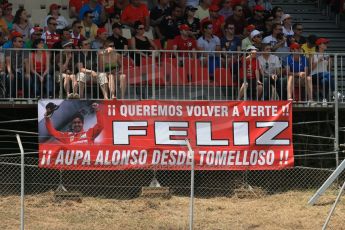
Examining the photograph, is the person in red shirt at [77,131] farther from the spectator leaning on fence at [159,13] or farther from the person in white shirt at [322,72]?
the person in white shirt at [322,72]

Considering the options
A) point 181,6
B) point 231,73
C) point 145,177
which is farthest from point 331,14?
point 145,177

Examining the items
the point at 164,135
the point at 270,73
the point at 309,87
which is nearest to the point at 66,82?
the point at 164,135

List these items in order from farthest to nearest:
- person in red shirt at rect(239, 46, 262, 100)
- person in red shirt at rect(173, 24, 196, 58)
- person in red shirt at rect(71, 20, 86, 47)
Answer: person in red shirt at rect(173, 24, 196, 58), person in red shirt at rect(71, 20, 86, 47), person in red shirt at rect(239, 46, 262, 100)

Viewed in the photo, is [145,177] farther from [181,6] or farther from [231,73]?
[181,6]

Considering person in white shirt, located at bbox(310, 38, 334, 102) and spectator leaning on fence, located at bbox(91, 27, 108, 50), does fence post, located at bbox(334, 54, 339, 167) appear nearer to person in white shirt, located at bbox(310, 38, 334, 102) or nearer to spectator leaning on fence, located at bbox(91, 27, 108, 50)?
person in white shirt, located at bbox(310, 38, 334, 102)

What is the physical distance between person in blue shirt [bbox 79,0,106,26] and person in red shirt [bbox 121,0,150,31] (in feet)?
1.59

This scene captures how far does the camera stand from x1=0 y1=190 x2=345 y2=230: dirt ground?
16219 mm

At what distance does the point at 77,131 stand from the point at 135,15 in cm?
395

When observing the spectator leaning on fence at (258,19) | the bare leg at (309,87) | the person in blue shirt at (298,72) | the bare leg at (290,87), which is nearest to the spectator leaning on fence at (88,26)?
the spectator leaning on fence at (258,19)

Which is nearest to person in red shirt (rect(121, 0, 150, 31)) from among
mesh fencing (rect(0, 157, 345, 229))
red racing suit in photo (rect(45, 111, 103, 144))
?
red racing suit in photo (rect(45, 111, 103, 144))

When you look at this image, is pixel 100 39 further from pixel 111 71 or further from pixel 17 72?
pixel 17 72

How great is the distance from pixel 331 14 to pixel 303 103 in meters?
6.76

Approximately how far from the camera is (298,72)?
58.9 ft

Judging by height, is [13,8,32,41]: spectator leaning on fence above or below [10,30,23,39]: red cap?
above
